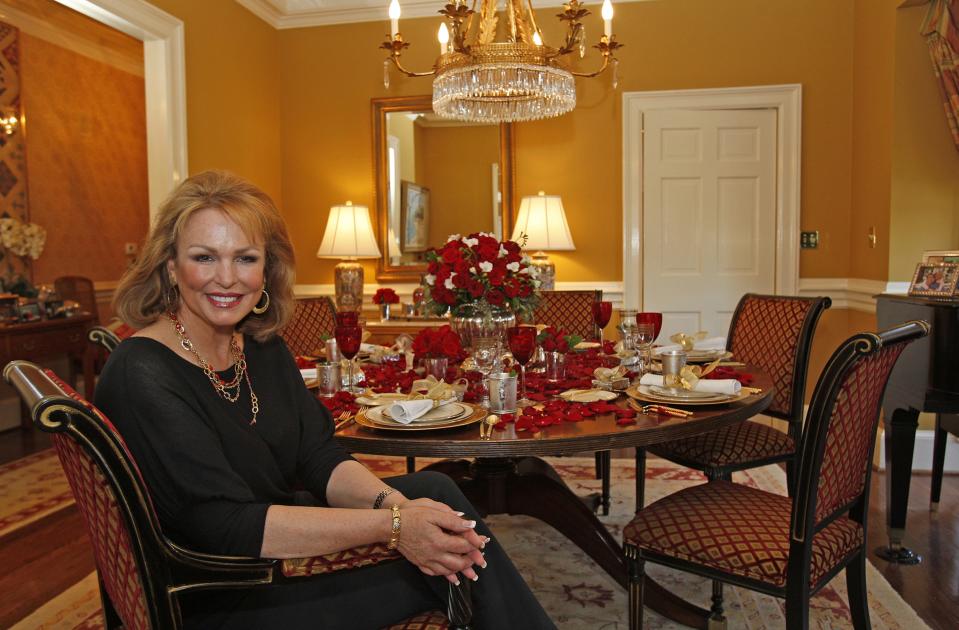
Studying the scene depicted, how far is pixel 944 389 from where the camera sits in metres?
2.56

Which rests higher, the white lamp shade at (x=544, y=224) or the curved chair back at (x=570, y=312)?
the white lamp shade at (x=544, y=224)

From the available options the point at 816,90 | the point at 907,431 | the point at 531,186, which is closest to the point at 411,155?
the point at 531,186

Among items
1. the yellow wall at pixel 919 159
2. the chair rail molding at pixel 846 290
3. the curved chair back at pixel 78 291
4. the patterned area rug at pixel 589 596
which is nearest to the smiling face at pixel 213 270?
the patterned area rug at pixel 589 596

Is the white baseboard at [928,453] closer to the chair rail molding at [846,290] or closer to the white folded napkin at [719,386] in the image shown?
the chair rail molding at [846,290]

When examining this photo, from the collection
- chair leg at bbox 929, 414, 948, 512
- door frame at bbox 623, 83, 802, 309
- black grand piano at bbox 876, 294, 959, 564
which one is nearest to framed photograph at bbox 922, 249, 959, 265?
black grand piano at bbox 876, 294, 959, 564

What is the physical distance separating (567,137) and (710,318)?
1560 mm

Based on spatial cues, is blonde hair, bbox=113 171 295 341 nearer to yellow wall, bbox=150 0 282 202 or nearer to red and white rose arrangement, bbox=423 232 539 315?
Answer: red and white rose arrangement, bbox=423 232 539 315

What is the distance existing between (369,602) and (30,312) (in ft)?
13.7

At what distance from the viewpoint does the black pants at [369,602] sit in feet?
4.26

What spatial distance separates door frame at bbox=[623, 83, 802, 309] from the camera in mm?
4754

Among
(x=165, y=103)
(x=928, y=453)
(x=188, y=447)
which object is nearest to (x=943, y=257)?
(x=928, y=453)

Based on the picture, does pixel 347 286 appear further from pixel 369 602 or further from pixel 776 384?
pixel 369 602

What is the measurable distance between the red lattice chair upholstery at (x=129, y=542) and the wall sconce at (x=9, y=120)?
4.87 meters

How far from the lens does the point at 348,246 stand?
4863 mm
